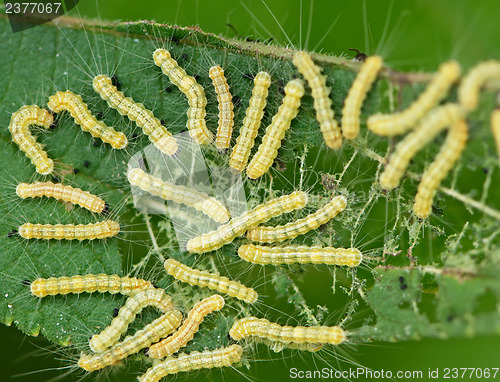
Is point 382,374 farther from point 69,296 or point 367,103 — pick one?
point 69,296

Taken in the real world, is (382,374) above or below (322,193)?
below

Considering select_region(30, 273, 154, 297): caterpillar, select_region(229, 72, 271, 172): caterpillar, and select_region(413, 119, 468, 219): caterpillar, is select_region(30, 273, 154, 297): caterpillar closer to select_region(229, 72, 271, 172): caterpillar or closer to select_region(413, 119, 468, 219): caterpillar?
select_region(229, 72, 271, 172): caterpillar

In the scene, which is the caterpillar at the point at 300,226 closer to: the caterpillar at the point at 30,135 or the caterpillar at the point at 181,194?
the caterpillar at the point at 181,194

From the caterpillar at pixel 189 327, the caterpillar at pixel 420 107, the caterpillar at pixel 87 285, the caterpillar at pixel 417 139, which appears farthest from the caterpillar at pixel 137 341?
the caterpillar at pixel 420 107

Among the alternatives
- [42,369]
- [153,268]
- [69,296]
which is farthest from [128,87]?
[42,369]

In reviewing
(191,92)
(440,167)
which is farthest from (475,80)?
(191,92)

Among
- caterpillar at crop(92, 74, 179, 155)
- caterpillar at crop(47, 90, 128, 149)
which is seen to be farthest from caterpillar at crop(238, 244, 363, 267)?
caterpillar at crop(47, 90, 128, 149)

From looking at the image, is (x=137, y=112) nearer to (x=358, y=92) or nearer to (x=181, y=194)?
(x=181, y=194)

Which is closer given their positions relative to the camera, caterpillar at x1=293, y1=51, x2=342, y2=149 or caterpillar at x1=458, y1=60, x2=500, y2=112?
caterpillar at x1=458, y1=60, x2=500, y2=112
